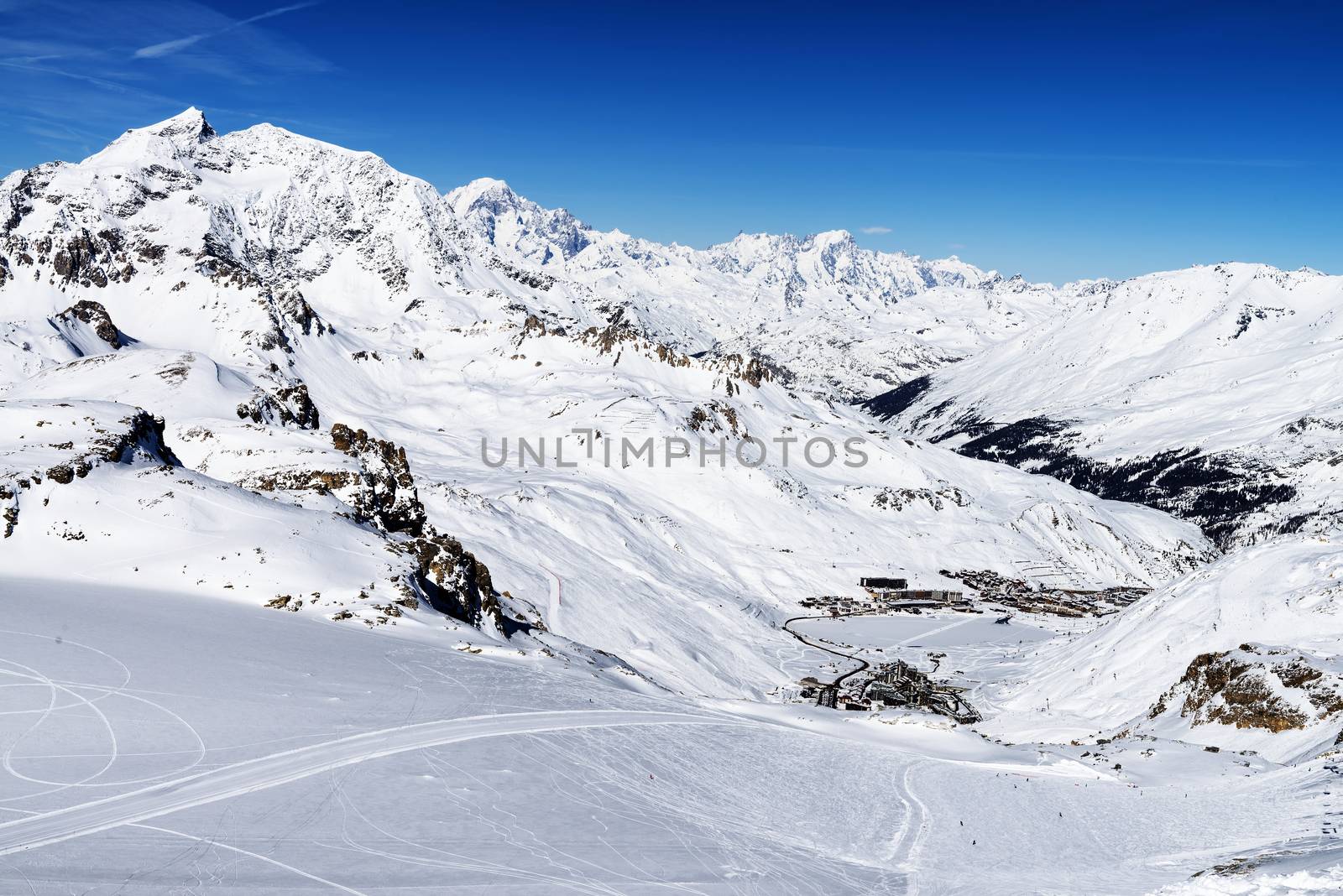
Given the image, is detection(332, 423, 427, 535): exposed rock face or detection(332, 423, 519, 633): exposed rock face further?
detection(332, 423, 427, 535): exposed rock face

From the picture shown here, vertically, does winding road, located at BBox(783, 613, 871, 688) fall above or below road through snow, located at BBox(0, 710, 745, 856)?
below

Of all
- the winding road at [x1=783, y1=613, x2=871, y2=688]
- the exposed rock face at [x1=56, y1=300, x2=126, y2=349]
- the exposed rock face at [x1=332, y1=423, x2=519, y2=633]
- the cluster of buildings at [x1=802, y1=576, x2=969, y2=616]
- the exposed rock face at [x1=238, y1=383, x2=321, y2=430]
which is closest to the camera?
the exposed rock face at [x1=332, y1=423, x2=519, y2=633]

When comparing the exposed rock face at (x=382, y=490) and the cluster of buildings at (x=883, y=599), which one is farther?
the cluster of buildings at (x=883, y=599)

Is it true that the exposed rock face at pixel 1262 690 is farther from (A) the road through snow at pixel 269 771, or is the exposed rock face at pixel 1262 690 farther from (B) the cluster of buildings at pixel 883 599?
(B) the cluster of buildings at pixel 883 599

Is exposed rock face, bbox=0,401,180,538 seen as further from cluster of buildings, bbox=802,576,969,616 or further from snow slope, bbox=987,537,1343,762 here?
cluster of buildings, bbox=802,576,969,616

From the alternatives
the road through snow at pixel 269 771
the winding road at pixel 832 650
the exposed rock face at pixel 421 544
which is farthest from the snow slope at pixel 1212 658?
the exposed rock face at pixel 421 544

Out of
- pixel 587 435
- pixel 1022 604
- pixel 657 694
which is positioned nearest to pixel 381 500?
pixel 657 694

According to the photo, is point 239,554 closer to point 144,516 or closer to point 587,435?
point 144,516

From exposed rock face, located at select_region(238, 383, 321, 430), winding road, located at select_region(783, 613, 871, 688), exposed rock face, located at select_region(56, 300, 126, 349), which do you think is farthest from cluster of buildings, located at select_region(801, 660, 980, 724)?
exposed rock face, located at select_region(56, 300, 126, 349)
